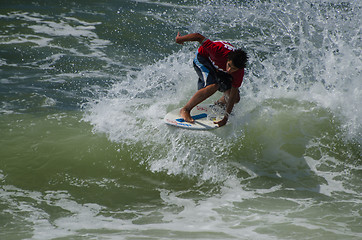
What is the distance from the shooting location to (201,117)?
5.83 metres

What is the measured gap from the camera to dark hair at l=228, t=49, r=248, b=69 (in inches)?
193

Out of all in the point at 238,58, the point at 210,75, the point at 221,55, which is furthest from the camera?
the point at 210,75

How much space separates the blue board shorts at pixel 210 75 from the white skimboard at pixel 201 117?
498 mm

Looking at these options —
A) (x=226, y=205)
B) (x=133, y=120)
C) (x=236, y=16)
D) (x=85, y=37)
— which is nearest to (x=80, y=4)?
(x=85, y=37)

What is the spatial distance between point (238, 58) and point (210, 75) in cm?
59

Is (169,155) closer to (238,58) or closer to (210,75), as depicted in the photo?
(210,75)

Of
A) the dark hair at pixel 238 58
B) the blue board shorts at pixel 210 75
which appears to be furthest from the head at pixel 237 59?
the blue board shorts at pixel 210 75

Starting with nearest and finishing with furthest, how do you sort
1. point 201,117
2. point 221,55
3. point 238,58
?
point 238,58, point 221,55, point 201,117

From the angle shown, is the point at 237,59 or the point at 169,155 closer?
the point at 237,59

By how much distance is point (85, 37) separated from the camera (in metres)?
11.3

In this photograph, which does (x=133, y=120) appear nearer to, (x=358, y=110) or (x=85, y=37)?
(x=358, y=110)

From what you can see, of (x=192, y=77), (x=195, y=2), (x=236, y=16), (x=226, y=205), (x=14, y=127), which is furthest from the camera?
(x=195, y=2)

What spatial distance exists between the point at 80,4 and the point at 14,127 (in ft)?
28.0

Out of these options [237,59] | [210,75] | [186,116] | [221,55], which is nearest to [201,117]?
[186,116]
